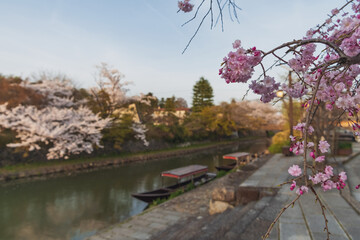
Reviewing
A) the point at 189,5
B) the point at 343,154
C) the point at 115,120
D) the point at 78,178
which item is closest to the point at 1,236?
the point at 78,178

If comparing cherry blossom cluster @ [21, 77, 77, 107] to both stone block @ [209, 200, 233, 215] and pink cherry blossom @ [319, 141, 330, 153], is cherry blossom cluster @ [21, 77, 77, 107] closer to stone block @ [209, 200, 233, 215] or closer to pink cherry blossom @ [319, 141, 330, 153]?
stone block @ [209, 200, 233, 215]

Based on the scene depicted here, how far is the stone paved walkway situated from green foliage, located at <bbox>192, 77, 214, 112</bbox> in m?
37.5

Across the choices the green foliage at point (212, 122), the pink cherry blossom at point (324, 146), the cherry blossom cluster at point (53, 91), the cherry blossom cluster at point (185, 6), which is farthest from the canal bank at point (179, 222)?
the green foliage at point (212, 122)

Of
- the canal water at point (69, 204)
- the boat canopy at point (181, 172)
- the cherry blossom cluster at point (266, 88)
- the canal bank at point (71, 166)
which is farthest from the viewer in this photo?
the canal bank at point (71, 166)

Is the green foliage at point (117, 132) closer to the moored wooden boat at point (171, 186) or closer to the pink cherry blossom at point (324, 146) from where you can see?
the moored wooden boat at point (171, 186)

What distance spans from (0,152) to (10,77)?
606 cm

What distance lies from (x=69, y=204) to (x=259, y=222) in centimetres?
845

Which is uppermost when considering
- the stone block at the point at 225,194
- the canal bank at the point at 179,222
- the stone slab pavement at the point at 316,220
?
the stone slab pavement at the point at 316,220

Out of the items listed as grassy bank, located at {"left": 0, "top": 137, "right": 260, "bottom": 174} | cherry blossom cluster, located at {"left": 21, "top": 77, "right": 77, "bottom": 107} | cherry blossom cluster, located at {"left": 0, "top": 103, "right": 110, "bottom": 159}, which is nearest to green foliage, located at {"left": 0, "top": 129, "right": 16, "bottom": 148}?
cherry blossom cluster, located at {"left": 0, "top": 103, "right": 110, "bottom": 159}

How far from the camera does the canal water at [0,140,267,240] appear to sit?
7352 millimetres

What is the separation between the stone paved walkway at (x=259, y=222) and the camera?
3.66 m

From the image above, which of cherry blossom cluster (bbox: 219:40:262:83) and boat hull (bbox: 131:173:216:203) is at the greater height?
cherry blossom cluster (bbox: 219:40:262:83)

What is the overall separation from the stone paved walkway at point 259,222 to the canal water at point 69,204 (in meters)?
1.87

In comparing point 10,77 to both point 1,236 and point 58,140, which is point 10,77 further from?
point 1,236
